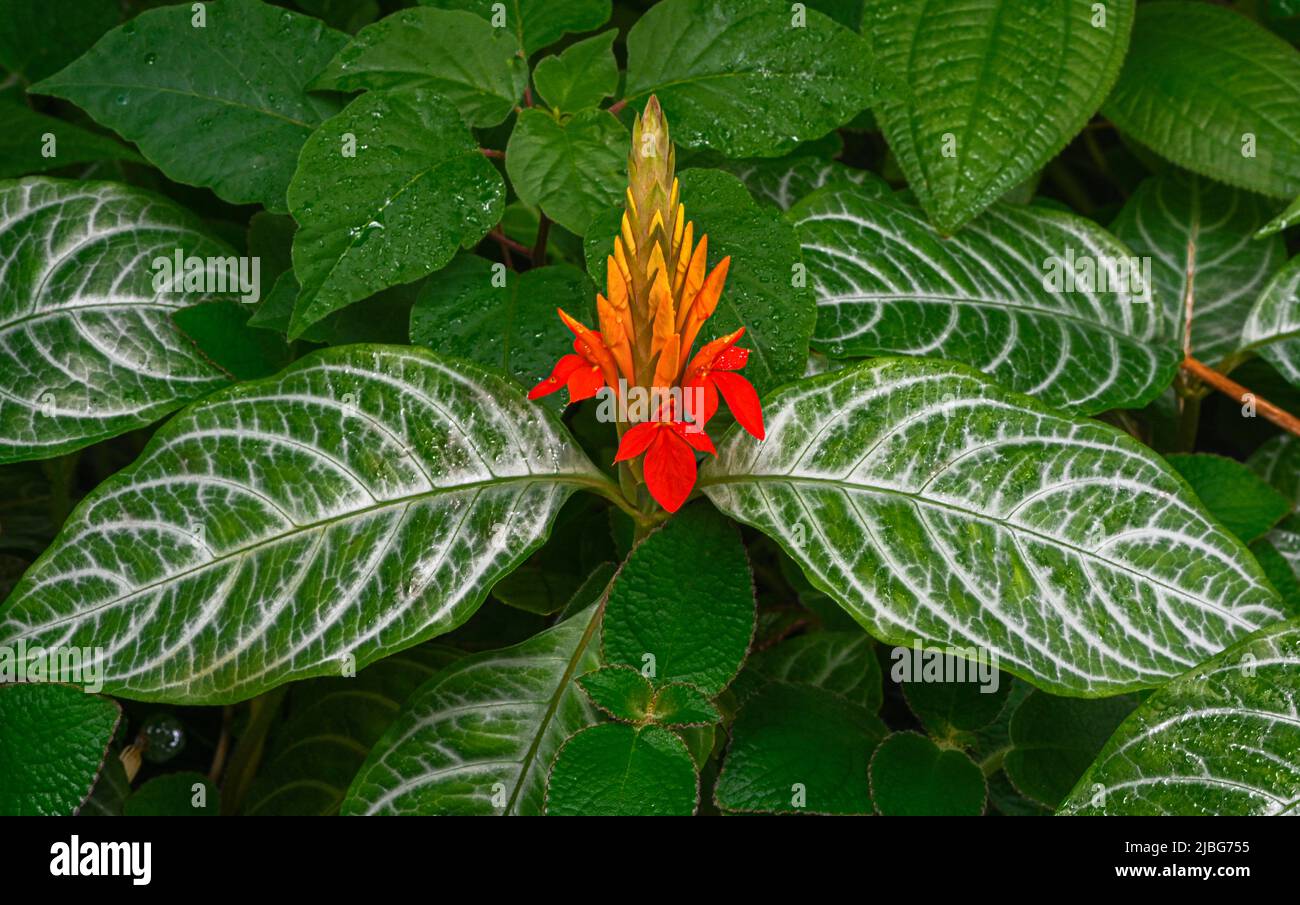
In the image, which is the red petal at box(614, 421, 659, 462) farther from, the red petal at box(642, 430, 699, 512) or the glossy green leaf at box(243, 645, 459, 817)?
the glossy green leaf at box(243, 645, 459, 817)

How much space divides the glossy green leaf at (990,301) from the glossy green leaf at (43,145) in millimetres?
787

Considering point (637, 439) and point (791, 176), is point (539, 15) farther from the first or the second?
point (637, 439)

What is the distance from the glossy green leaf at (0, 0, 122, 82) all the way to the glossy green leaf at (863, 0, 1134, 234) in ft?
3.11

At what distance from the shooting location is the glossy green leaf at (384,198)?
97 cm

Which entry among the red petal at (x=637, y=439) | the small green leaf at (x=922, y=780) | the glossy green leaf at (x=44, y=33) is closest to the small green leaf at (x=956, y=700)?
the small green leaf at (x=922, y=780)

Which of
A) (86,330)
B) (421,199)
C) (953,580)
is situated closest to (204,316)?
(86,330)

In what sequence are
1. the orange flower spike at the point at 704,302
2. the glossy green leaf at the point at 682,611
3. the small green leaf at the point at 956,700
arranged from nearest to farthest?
the orange flower spike at the point at 704,302
the glossy green leaf at the point at 682,611
the small green leaf at the point at 956,700

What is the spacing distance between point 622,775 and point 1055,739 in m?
0.45

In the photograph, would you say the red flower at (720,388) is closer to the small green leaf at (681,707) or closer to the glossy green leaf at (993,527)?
the glossy green leaf at (993,527)

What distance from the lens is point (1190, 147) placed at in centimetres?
133

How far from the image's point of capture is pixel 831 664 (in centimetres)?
118

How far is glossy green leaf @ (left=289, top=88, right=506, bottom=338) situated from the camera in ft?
3.19

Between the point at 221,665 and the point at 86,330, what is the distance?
41 centimetres

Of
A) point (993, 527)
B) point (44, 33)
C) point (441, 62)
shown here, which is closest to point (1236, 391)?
point (993, 527)
